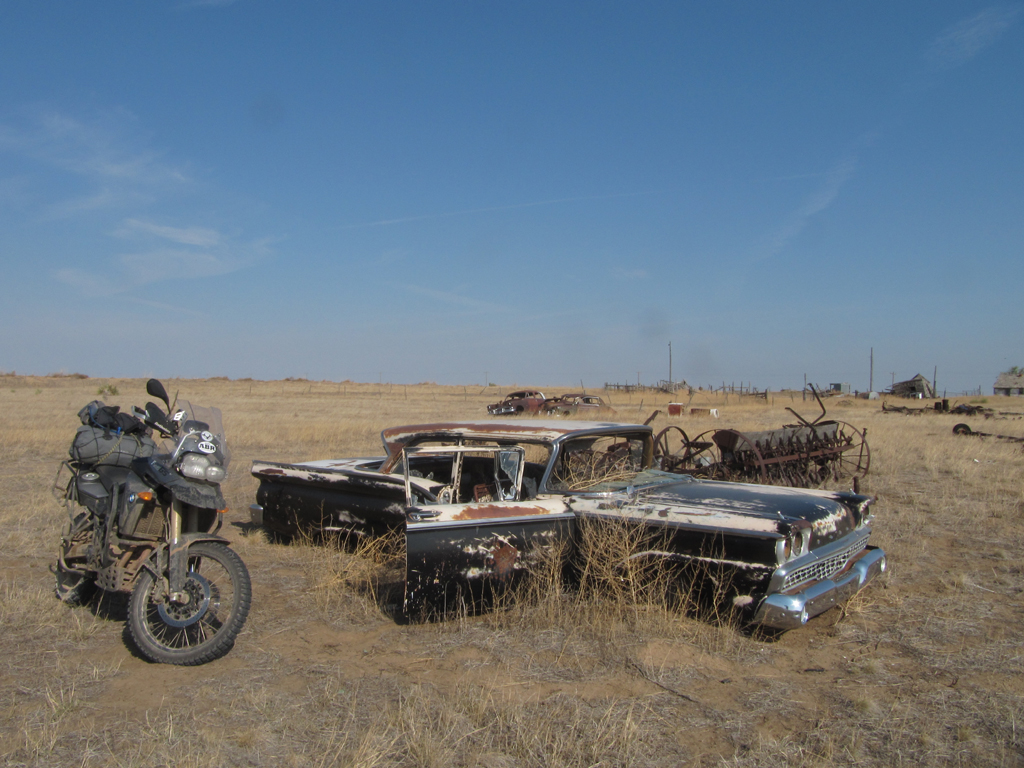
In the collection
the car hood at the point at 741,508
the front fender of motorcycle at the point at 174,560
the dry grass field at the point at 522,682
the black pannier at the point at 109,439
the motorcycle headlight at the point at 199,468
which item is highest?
the black pannier at the point at 109,439

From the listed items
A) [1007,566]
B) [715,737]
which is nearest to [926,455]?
[1007,566]

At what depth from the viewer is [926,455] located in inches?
499

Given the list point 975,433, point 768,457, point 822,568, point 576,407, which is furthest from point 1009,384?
point 822,568

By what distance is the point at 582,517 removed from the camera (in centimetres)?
434

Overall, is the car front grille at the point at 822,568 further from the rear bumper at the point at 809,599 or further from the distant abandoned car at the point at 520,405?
the distant abandoned car at the point at 520,405

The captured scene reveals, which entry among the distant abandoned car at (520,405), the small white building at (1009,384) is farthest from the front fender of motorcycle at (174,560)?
the small white building at (1009,384)

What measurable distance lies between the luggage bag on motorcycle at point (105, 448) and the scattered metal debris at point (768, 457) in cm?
510

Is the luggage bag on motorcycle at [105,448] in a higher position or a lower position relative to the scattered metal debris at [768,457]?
higher

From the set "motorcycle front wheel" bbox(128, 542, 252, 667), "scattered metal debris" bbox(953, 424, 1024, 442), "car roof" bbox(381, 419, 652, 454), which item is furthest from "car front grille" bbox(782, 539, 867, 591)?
"scattered metal debris" bbox(953, 424, 1024, 442)

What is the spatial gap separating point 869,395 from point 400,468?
56.1 meters

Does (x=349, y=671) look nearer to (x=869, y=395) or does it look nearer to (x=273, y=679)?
(x=273, y=679)

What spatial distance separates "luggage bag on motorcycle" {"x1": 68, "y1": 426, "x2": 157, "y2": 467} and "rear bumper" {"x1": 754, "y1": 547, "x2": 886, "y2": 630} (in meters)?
3.51

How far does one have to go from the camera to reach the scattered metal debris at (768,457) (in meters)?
8.45

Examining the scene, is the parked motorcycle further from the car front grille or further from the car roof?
the car front grille
